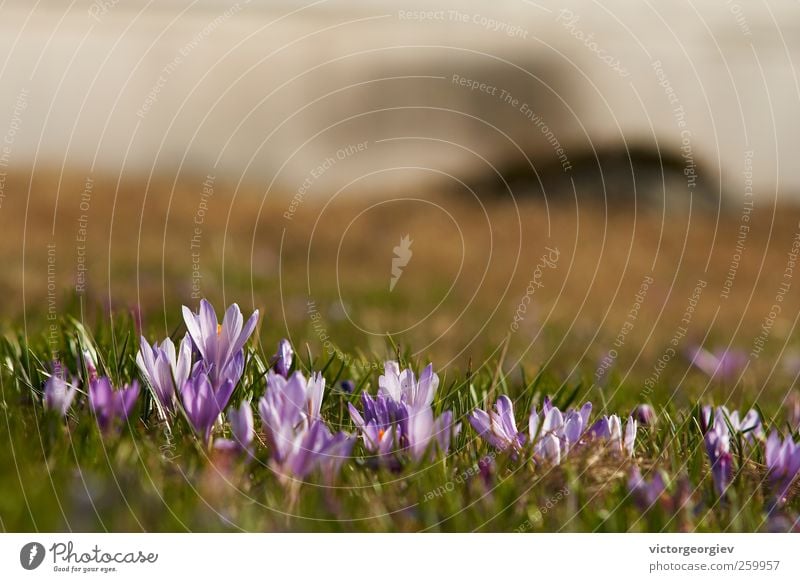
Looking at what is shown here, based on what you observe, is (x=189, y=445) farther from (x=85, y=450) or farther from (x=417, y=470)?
(x=417, y=470)

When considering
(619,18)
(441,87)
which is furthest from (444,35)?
(619,18)

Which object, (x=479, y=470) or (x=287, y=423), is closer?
(x=287, y=423)

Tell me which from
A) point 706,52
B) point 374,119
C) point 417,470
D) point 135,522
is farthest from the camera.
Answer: point 374,119

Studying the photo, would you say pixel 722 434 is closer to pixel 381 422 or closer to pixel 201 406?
pixel 381 422

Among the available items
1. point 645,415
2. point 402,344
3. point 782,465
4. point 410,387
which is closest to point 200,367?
point 410,387

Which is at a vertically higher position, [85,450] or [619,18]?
[619,18]

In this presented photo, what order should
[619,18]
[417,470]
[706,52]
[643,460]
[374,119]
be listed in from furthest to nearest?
1. [374,119]
2. [706,52]
3. [619,18]
4. [643,460]
5. [417,470]

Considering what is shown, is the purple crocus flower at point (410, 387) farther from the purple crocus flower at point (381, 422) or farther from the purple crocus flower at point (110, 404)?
the purple crocus flower at point (110, 404)
